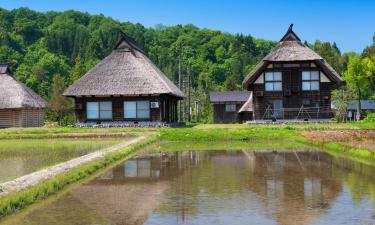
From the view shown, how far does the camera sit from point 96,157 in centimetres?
1809

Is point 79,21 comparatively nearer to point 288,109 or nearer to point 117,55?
point 117,55

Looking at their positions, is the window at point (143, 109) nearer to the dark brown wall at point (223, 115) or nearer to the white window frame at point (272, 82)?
the white window frame at point (272, 82)

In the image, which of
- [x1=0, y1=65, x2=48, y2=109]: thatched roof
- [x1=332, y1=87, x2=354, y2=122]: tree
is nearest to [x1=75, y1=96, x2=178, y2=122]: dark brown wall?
[x1=0, y1=65, x2=48, y2=109]: thatched roof

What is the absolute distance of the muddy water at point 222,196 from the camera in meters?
9.12

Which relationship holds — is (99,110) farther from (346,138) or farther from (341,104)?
(341,104)

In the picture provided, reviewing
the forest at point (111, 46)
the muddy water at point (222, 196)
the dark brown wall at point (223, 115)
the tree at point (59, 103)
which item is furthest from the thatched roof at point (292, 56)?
the forest at point (111, 46)

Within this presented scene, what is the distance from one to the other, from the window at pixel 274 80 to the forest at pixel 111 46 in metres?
31.3

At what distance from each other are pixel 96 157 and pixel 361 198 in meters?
10.3

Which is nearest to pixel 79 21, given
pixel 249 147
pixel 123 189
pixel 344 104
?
pixel 344 104

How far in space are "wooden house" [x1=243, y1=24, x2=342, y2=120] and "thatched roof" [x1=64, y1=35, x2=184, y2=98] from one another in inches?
319

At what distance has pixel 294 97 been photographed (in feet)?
144

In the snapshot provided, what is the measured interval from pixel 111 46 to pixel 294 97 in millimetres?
61130

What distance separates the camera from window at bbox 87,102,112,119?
42.8 metres

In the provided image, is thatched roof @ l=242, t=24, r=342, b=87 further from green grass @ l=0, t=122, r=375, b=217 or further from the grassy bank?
the grassy bank
